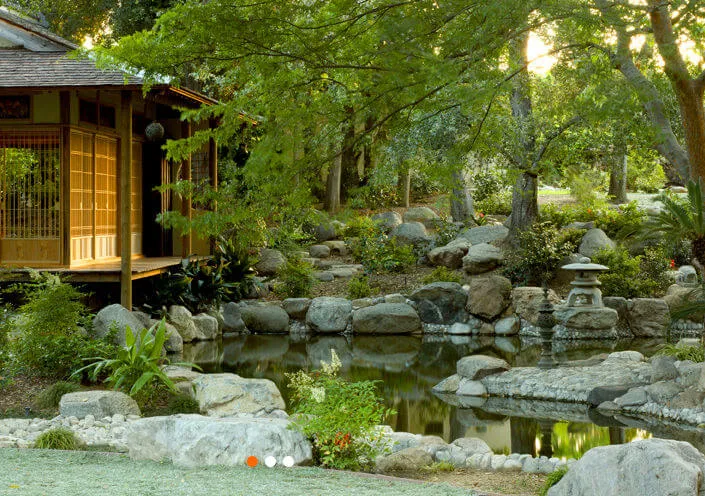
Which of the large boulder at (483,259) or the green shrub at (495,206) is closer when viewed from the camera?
the large boulder at (483,259)

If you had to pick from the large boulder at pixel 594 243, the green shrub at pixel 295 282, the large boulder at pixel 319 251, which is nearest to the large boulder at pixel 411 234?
the large boulder at pixel 319 251

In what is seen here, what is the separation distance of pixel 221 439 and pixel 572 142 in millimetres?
13854

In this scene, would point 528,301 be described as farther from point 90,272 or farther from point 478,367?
point 90,272

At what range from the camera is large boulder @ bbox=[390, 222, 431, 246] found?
22625 mm

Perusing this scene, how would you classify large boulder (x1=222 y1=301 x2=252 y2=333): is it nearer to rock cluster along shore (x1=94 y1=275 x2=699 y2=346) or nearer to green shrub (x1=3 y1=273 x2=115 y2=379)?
rock cluster along shore (x1=94 y1=275 x2=699 y2=346)

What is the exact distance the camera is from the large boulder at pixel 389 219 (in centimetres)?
2406

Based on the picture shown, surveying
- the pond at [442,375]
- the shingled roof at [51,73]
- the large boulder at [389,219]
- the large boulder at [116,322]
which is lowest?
the pond at [442,375]

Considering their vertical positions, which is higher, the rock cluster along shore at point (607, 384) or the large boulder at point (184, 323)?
the large boulder at point (184, 323)

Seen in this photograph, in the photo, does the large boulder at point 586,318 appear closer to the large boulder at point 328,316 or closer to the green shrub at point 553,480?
the large boulder at point 328,316

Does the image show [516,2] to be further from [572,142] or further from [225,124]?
[572,142]

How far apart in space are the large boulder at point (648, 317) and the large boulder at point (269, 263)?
7903 millimetres

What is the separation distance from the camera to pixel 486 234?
2192 centimetres

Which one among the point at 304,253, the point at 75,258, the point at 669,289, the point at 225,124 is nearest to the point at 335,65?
the point at 225,124

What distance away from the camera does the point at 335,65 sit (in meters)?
7.38
